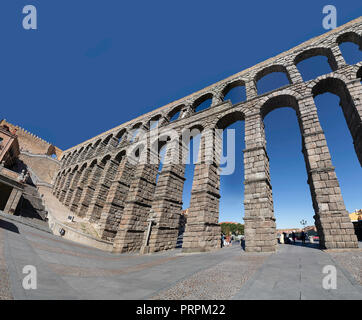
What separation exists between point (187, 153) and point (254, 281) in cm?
1189

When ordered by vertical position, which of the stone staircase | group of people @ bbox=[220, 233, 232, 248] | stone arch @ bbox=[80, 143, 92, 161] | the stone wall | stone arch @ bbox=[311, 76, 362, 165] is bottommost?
group of people @ bbox=[220, 233, 232, 248]

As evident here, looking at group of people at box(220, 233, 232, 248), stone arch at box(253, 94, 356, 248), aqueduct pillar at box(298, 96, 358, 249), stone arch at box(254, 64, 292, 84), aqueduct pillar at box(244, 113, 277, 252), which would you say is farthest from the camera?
stone arch at box(254, 64, 292, 84)

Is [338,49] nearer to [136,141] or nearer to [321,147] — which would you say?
[321,147]

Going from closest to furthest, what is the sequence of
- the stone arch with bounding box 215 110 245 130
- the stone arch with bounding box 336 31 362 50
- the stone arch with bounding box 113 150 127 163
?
the stone arch with bounding box 336 31 362 50
the stone arch with bounding box 215 110 245 130
the stone arch with bounding box 113 150 127 163

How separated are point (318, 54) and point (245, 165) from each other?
34.3 feet

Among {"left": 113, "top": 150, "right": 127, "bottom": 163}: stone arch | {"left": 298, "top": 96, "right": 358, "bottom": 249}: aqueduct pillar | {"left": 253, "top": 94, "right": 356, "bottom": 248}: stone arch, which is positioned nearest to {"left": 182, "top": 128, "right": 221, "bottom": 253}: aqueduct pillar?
{"left": 253, "top": 94, "right": 356, "bottom": 248}: stone arch

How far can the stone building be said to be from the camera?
26.8 feet

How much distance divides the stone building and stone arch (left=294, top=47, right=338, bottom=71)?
62 millimetres

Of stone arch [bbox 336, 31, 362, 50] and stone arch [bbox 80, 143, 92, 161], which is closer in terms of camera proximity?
stone arch [bbox 336, 31, 362, 50]

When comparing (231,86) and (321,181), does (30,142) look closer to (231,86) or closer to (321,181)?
(231,86)

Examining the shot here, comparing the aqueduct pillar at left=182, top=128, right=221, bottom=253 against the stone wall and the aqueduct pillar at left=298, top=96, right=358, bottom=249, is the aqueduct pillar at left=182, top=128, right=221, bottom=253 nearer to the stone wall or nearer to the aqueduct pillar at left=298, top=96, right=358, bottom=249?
the aqueduct pillar at left=298, top=96, right=358, bottom=249

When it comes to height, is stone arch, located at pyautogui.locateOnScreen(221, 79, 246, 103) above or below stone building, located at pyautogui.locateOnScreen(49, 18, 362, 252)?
above
